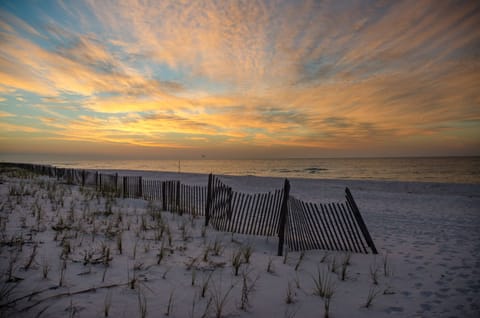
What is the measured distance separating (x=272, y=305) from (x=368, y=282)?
205cm

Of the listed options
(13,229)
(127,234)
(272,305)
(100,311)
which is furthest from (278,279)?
(13,229)

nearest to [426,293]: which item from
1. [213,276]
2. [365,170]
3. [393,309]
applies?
[393,309]

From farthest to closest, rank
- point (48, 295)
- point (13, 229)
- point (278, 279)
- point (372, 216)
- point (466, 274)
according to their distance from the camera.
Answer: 1. point (372, 216)
2. point (13, 229)
3. point (466, 274)
4. point (278, 279)
5. point (48, 295)

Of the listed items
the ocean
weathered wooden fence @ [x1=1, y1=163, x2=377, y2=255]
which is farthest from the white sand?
the ocean

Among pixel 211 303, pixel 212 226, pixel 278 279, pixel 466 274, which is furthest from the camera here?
pixel 212 226

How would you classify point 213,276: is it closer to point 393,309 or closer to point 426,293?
point 393,309

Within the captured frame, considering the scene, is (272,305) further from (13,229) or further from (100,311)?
(13,229)

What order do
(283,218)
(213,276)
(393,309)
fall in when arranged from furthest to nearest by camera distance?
(283,218), (213,276), (393,309)

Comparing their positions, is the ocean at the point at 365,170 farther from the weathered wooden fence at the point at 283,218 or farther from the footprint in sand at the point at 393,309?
the footprint in sand at the point at 393,309

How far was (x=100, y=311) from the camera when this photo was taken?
2824mm

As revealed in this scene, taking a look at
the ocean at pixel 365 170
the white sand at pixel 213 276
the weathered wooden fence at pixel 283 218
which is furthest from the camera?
the ocean at pixel 365 170

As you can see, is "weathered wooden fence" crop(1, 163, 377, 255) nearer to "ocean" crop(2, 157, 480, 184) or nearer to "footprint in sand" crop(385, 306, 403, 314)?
"footprint in sand" crop(385, 306, 403, 314)

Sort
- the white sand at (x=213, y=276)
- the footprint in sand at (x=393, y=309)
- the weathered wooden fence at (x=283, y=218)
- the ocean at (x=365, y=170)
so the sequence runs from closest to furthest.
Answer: the white sand at (x=213, y=276), the footprint in sand at (x=393, y=309), the weathered wooden fence at (x=283, y=218), the ocean at (x=365, y=170)

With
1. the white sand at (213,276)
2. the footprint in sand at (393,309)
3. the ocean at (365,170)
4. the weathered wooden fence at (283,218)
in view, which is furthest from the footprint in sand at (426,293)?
the ocean at (365,170)
